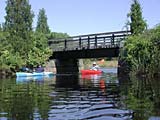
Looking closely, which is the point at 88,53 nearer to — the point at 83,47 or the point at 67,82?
the point at 83,47

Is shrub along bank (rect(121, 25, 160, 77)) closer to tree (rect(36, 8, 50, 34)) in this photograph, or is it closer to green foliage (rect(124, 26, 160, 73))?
green foliage (rect(124, 26, 160, 73))

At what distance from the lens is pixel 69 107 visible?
794 inches

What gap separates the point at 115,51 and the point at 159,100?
52696 mm

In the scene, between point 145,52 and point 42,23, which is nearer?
point 145,52

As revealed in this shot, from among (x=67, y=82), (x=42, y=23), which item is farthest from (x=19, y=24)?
(x=42, y=23)

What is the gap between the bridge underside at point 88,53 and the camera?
75781 mm

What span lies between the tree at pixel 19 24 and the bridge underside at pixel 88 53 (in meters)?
8.12

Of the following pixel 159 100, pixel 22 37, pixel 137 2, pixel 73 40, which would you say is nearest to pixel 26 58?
pixel 22 37

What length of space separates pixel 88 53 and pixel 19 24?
1453 cm

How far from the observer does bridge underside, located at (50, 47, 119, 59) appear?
249 ft

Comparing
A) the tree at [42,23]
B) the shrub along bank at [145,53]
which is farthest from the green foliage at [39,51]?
the tree at [42,23]

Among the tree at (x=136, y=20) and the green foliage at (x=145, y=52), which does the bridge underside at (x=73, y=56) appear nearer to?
the tree at (x=136, y=20)

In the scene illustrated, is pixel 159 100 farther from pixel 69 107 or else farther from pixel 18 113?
pixel 18 113

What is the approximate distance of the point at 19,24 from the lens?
3236 inches
